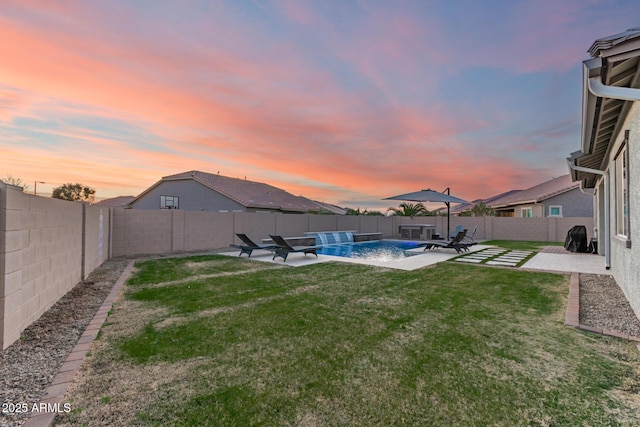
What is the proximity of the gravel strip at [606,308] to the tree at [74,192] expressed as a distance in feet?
151

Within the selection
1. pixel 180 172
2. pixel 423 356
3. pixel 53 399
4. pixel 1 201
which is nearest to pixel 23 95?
pixel 1 201

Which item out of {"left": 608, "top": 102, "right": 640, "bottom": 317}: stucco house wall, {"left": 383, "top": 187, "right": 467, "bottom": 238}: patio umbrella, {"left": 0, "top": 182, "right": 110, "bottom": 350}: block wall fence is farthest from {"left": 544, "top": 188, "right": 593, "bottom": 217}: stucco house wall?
{"left": 0, "top": 182, "right": 110, "bottom": 350}: block wall fence

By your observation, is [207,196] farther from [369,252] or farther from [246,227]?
[369,252]

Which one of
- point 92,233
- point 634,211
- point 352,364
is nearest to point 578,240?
point 634,211

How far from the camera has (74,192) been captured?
37.3 meters

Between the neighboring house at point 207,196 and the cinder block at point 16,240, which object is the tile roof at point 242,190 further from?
the cinder block at point 16,240

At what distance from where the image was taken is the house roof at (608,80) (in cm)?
330

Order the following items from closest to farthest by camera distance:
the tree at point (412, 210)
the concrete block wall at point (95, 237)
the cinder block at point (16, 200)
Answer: the cinder block at point (16, 200), the concrete block wall at point (95, 237), the tree at point (412, 210)

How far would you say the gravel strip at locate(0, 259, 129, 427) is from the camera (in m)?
2.45

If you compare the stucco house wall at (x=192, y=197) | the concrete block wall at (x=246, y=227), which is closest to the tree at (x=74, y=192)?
Answer: the stucco house wall at (x=192, y=197)

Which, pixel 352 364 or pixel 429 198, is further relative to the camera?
pixel 429 198

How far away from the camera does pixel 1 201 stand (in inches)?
129

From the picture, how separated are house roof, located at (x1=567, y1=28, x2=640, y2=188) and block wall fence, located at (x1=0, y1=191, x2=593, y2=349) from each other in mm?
7200

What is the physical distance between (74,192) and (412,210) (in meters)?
41.9
